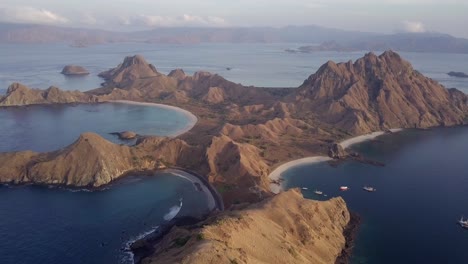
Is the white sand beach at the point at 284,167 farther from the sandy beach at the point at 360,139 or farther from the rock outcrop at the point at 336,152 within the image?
the sandy beach at the point at 360,139

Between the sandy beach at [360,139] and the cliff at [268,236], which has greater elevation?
the cliff at [268,236]

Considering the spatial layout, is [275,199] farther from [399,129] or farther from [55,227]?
[399,129]

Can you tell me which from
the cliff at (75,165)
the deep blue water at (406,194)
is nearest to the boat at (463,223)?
the deep blue water at (406,194)

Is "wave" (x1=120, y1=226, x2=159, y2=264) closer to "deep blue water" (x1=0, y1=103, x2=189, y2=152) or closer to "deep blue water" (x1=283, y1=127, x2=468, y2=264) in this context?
"deep blue water" (x1=283, y1=127, x2=468, y2=264)

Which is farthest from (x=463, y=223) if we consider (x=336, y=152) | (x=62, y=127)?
(x=62, y=127)

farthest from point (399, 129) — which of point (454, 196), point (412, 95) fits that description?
point (454, 196)

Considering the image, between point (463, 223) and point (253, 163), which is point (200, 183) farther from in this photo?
point (463, 223)

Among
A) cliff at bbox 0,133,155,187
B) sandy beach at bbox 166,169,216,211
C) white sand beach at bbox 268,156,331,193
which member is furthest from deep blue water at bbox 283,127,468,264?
cliff at bbox 0,133,155,187
